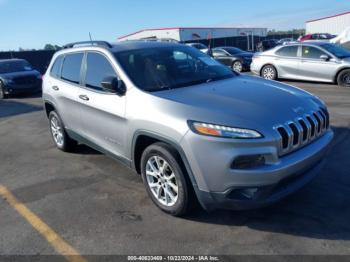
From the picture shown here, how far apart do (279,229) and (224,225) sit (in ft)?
1.77

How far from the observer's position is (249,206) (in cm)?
351

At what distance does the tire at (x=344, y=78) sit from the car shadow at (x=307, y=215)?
8.44m

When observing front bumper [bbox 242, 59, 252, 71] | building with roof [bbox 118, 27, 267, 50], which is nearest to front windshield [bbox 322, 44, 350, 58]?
front bumper [bbox 242, 59, 252, 71]

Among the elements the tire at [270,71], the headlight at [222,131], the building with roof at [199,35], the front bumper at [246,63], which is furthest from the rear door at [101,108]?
the building with roof at [199,35]

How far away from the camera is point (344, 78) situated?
1230 centimetres

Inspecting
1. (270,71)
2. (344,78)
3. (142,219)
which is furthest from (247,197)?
(270,71)

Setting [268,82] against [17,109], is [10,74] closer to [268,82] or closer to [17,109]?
[17,109]

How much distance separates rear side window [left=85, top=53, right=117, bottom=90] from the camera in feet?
15.9

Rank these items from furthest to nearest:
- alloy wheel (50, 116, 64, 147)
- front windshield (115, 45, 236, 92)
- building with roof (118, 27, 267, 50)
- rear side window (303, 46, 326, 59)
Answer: building with roof (118, 27, 267, 50) < rear side window (303, 46, 326, 59) < alloy wheel (50, 116, 64, 147) < front windshield (115, 45, 236, 92)

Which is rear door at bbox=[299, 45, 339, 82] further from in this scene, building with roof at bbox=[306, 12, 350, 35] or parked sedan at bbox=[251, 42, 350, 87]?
building with roof at bbox=[306, 12, 350, 35]

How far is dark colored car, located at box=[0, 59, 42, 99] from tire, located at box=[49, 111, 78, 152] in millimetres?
10048

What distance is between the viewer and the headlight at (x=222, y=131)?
11.2ft

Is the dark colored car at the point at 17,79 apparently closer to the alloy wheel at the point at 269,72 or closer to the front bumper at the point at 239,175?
the alloy wheel at the point at 269,72

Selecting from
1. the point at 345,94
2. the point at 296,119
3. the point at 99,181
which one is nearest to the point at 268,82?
the point at 296,119
